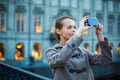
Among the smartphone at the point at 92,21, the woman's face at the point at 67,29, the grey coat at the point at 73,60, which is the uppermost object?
the smartphone at the point at 92,21

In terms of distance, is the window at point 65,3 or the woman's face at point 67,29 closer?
the woman's face at point 67,29

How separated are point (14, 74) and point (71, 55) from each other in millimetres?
2309

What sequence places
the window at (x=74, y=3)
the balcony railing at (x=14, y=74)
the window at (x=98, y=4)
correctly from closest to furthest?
the balcony railing at (x=14, y=74) < the window at (x=74, y=3) < the window at (x=98, y=4)

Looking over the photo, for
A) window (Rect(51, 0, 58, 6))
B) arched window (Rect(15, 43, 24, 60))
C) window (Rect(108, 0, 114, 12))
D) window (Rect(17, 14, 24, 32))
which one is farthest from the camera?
window (Rect(108, 0, 114, 12))

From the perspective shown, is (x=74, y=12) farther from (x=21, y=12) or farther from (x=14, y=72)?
(x=14, y=72)

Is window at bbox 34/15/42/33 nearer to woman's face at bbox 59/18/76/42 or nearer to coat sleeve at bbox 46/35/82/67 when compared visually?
woman's face at bbox 59/18/76/42

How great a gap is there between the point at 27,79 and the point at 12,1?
19.9m

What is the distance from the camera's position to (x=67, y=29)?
7.77 ft

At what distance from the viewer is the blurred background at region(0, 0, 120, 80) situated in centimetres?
2286

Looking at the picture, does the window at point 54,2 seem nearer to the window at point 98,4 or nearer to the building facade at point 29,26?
the building facade at point 29,26

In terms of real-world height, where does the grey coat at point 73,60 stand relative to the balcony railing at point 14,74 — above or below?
above

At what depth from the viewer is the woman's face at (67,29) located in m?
2.35

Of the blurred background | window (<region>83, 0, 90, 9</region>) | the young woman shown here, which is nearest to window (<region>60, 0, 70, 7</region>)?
the blurred background

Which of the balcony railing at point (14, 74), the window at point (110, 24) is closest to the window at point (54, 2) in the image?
the window at point (110, 24)
